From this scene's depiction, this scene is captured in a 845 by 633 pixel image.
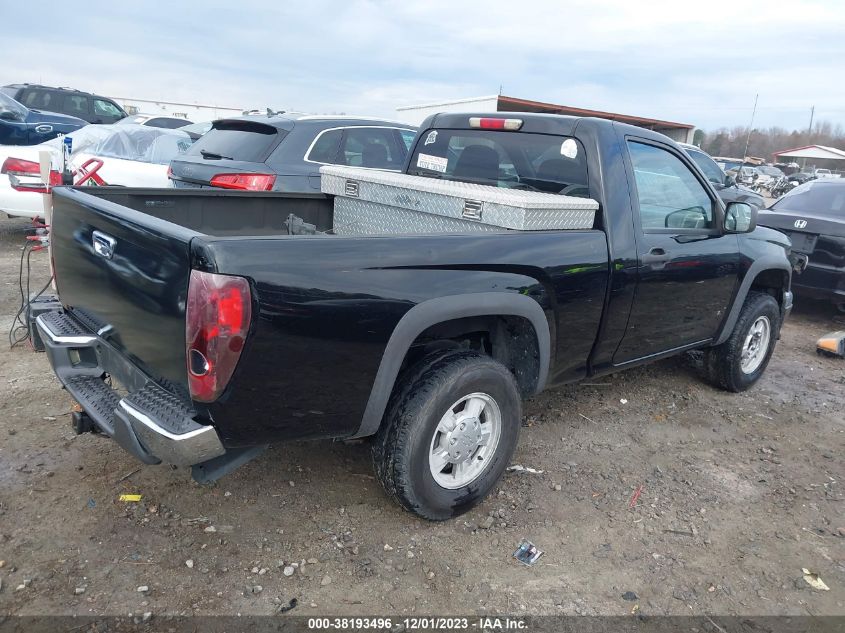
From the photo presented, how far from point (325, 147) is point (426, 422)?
438 cm

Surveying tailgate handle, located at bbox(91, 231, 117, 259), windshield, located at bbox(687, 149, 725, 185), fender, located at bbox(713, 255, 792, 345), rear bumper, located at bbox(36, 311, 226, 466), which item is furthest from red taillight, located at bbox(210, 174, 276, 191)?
windshield, located at bbox(687, 149, 725, 185)

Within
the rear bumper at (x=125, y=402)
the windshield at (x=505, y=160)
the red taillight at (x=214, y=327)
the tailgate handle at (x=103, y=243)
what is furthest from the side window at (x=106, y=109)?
the red taillight at (x=214, y=327)

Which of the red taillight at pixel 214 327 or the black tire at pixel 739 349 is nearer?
the red taillight at pixel 214 327

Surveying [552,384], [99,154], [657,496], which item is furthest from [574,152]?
[99,154]

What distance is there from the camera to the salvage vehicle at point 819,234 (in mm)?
6820

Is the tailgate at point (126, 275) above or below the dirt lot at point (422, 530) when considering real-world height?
above

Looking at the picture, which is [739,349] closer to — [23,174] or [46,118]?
[23,174]

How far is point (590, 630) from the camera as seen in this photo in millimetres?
2525

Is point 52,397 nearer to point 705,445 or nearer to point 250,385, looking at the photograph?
point 250,385

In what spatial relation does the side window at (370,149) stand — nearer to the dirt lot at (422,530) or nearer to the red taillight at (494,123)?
the red taillight at (494,123)

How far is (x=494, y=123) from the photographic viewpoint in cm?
404

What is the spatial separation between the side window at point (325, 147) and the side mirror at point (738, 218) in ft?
12.5

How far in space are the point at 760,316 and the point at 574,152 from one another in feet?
7.41

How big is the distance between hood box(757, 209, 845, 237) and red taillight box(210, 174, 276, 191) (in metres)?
4.88
